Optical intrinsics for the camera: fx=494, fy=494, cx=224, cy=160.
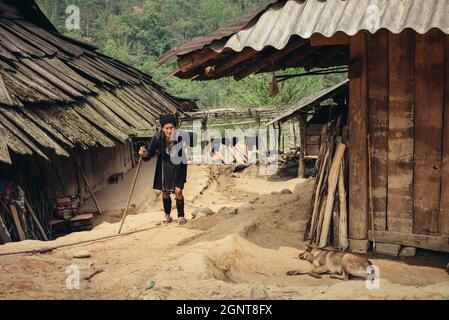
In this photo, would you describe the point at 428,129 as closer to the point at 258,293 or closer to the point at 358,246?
the point at 358,246

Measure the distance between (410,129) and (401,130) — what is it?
10 cm

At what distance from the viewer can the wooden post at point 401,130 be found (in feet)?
18.5

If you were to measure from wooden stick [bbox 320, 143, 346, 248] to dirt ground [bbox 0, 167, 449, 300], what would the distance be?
0.44 meters

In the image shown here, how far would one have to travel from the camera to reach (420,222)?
19.0 feet

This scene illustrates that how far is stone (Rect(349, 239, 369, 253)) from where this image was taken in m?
6.08

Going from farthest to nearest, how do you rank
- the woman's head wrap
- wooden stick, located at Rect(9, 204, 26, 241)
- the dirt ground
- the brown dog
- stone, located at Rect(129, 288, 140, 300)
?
wooden stick, located at Rect(9, 204, 26, 241)
the woman's head wrap
the brown dog
the dirt ground
stone, located at Rect(129, 288, 140, 300)

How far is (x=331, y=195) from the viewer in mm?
6305

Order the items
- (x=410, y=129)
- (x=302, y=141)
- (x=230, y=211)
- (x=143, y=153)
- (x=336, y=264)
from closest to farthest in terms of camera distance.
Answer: (x=336, y=264)
(x=410, y=129)
(x=143, y=153)
(x=230, y=211)
(x=302, y=141)

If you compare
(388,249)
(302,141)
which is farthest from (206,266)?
(302,141)

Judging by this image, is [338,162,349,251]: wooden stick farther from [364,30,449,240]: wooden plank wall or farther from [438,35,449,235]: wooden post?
[438,35,449,235]: wooden post

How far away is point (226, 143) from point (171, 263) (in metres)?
19.1

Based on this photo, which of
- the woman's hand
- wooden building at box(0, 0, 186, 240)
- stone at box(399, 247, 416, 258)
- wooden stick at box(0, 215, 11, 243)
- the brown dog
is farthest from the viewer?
wooden building at box(0, 0, 186, 240)

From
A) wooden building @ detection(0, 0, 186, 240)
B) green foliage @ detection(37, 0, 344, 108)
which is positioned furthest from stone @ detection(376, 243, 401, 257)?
green foliage @ detection(37, 0, 344, 108)
